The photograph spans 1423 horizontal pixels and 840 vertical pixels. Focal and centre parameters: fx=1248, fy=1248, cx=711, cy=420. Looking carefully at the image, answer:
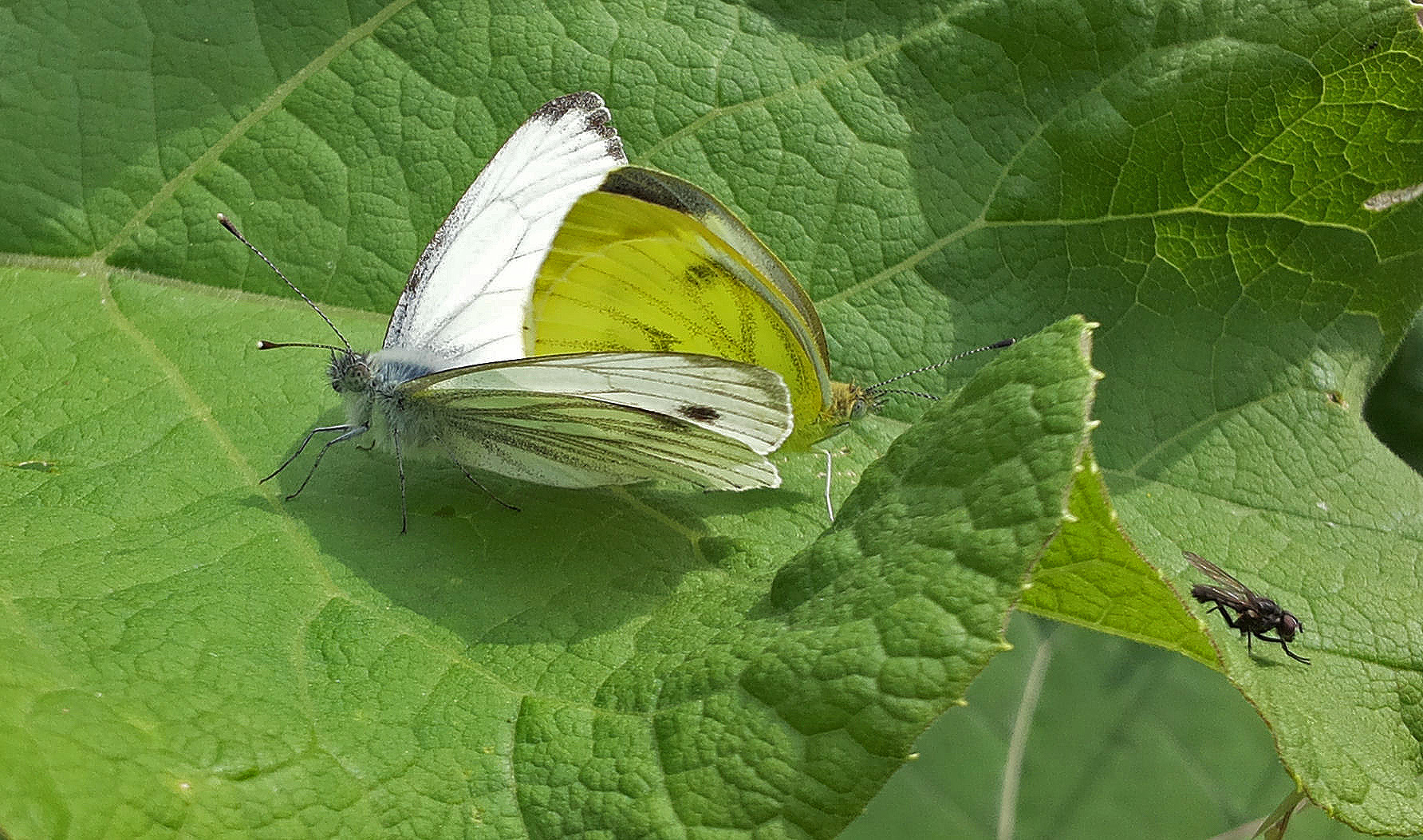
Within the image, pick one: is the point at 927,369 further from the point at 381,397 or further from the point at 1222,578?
the point at 381,397

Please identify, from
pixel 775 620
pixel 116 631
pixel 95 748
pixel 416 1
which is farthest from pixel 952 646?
pixel 416 1

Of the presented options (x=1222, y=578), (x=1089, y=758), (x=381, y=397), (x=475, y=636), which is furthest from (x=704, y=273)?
(x=1089, y=758)

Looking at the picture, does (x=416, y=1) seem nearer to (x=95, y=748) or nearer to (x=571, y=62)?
(x=571, y=62)

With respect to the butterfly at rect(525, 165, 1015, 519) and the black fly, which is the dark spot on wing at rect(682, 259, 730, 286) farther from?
the black fly

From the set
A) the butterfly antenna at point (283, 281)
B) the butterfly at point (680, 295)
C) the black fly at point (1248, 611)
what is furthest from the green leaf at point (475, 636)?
the black fly at point (1248, 611)

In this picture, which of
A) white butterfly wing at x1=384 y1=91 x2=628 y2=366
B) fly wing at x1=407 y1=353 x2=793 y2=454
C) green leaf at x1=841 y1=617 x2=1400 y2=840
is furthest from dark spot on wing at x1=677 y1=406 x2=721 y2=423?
green leaf at x1=841 y1=617 x2=1400 y2=840
